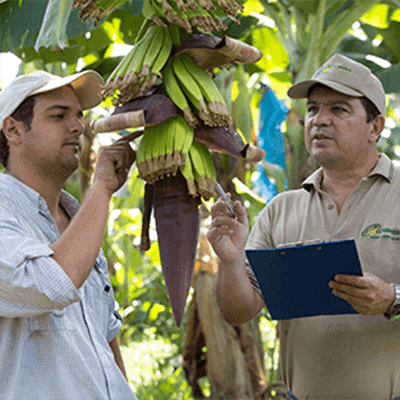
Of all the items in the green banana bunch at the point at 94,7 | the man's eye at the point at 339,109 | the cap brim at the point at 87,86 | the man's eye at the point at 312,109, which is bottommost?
the man's eye at the point at 339,109

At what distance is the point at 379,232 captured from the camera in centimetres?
139

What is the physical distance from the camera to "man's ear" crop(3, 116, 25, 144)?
116cm

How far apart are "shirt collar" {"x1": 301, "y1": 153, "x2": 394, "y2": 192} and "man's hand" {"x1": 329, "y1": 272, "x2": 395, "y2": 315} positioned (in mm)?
386

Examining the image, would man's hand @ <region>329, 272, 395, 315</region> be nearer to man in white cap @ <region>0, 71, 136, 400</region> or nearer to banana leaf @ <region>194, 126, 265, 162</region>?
banana leaf @ <region>194, 126, 265, 162</region>

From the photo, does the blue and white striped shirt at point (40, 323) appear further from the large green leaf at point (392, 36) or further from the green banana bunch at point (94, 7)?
the large green leaf at point (392, 36)

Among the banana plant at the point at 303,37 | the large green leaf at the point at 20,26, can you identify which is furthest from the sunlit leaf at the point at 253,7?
the large green leaf at the point at 20,26

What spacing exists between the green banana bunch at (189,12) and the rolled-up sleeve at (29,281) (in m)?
0.49

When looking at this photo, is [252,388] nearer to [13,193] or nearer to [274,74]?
[274,74]

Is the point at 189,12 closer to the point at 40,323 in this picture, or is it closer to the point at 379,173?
the point at 40,323

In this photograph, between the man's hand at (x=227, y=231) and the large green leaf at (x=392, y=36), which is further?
the large green leaf at (x=392, y=36)

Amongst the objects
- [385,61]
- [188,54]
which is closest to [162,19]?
[188,54]

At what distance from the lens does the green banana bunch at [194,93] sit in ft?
3.00

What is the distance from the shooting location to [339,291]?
1179 mm

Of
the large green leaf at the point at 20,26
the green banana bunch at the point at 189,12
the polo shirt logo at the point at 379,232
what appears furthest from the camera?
the large green leaf at the point at 20,26
